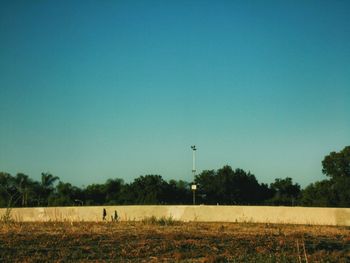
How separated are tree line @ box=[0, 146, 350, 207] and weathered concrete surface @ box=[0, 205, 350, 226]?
31.9 meters

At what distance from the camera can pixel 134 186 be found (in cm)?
7312

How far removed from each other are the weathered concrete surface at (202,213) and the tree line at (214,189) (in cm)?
3193

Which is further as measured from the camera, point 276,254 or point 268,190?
point 268,190

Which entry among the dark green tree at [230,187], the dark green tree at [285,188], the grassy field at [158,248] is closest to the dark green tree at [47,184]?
the dark green tree at [230,187]

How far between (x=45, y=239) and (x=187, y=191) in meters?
67.5

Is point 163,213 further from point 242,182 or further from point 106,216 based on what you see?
point 242,182

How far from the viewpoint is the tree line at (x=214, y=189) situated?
59.7m

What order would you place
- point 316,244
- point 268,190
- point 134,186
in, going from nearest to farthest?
point 316,244 < point 134,186 < point 268,190

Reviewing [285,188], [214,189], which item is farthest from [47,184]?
[285,188]

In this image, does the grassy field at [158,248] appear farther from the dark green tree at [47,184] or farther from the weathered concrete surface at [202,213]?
the dark green tree at [47,184]

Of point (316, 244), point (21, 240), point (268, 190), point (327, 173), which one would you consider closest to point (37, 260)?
point (21, 240)

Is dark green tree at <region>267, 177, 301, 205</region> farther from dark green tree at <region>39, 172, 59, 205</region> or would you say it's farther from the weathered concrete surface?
the weathered concrete surface

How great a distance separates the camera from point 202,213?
25375 millimetres

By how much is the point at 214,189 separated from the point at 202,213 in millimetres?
55469
